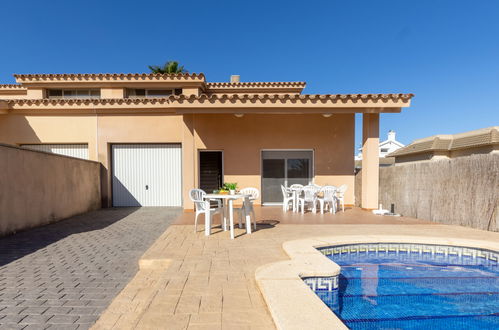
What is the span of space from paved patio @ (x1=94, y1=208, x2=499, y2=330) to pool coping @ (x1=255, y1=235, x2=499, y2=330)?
0.43 feet

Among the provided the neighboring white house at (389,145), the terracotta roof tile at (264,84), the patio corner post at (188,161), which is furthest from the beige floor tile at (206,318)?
the neighboring white house at (389,145)

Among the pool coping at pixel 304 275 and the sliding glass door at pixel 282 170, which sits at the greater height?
the sliding glass door at pixel 282 170

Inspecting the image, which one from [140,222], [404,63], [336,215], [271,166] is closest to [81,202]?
[140,222]

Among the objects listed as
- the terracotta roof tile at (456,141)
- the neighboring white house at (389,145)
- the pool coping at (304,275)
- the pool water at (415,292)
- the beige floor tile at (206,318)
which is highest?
the neighboring white house at (389,145)

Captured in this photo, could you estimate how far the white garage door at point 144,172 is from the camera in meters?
10.8

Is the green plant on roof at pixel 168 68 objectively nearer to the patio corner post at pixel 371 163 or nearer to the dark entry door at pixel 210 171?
the dark entry door at pixel 210 171

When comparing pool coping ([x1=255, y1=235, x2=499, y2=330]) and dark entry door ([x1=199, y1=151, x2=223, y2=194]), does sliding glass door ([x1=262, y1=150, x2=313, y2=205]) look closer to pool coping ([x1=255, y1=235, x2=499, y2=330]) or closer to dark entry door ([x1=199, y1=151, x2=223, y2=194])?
dark entry door ([x1=199, y1=151, x2=223, y2=194])

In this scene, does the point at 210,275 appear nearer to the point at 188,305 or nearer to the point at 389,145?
the point at 188,305

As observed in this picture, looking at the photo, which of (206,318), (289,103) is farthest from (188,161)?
(206,318)

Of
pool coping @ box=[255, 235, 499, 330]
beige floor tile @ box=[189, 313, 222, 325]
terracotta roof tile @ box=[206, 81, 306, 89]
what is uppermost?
terracotta roof tile @ box=[206, 81, 306, 89]

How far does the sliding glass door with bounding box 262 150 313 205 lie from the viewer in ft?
33.8

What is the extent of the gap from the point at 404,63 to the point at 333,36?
5.15m

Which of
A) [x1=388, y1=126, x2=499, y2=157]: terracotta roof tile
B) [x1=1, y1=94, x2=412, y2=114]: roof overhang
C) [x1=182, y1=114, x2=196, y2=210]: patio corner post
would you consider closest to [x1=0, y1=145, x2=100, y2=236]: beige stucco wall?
[x1=182, y1=114, x2=196, y2=210]: patio corner post

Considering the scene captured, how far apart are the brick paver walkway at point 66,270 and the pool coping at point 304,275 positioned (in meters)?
1.71
